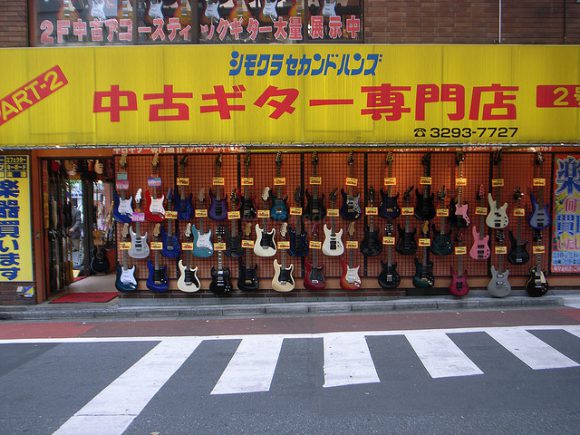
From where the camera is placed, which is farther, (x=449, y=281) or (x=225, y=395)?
(x=449, y=281)

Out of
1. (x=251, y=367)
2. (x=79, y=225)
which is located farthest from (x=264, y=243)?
(x=79, y=225)

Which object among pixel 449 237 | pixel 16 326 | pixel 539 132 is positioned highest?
pixel 539 132

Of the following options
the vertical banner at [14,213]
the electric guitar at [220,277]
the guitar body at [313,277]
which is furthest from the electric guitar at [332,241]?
the vertical banner at [14,213]

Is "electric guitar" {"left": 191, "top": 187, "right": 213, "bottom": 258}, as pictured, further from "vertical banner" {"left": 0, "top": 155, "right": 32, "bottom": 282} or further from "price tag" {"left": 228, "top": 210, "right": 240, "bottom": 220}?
"vertical banner" {"left": 0, "top": 155, "right": 32, "bottom": 282}

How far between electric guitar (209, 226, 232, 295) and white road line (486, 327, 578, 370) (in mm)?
4998

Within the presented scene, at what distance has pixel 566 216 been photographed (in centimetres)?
1002

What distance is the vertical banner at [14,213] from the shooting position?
954 cm

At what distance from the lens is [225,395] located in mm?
5383

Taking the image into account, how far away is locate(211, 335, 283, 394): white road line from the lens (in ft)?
18.4

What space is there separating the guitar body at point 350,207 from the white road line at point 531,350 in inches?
129

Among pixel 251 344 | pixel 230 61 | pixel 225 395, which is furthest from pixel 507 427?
pixel 230 61

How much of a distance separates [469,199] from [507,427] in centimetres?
618

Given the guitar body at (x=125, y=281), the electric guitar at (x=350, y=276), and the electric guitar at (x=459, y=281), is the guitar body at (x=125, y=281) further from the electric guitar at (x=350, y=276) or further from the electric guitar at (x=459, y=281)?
the electric guitar at (x=459, y=281)

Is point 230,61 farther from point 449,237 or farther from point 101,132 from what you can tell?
point 449,237
